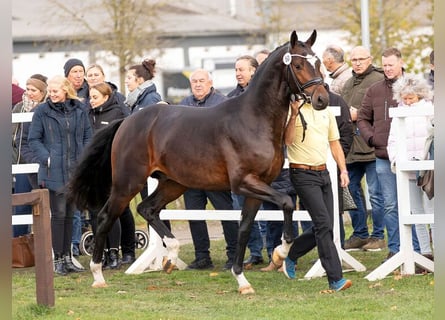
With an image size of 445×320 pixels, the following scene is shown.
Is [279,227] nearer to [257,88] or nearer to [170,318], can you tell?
[257,88]

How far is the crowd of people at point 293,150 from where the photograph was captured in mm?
8070

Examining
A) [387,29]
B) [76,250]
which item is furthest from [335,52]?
[387,29]

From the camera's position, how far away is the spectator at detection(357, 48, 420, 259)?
932 centimetres

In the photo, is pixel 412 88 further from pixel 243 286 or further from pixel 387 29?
pixel 387 29

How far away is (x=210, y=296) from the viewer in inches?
316

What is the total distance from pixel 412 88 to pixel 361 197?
7.91 ft

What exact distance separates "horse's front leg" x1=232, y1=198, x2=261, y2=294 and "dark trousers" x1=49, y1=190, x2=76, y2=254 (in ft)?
7.42

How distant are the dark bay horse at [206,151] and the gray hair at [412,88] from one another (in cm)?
133

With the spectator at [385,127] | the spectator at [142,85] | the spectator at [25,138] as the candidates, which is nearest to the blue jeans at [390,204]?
the spectator at [385,127]

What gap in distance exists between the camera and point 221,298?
787cm

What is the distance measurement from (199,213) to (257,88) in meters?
1.92

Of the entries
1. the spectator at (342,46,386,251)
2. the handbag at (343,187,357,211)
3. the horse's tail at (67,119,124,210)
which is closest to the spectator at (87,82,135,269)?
the horse's tail at (67,119,124,210)

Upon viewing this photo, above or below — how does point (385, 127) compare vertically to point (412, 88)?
below

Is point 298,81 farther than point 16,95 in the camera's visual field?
No
